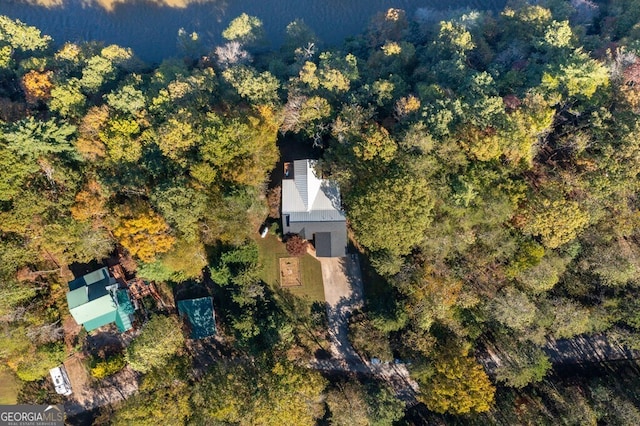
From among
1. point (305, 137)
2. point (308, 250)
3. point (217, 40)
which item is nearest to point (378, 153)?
point (305, 137)

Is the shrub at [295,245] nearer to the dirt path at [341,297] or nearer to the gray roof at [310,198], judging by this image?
the gray roof at [310,198]

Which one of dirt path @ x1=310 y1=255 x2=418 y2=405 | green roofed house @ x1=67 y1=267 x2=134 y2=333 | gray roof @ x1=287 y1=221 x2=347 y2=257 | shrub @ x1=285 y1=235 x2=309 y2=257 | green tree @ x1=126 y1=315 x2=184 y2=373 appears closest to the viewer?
green tree @ x1=126 y1=315 x2=184 y2=373

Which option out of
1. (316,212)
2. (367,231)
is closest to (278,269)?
(316,212)

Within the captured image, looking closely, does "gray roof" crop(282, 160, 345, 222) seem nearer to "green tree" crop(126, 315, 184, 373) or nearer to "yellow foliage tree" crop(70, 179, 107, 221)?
"green tree" crop(126, 315, 184, 373)

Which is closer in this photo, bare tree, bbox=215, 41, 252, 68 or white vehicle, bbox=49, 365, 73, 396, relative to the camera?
white vehicle, bbox=49, 365, 73, 396

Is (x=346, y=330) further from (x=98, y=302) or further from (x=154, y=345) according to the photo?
(x=98, y=302)

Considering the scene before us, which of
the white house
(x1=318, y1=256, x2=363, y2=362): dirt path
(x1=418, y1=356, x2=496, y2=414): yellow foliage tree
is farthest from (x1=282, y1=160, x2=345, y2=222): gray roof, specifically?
(x1=418, y1=356, x2=496, y2=414): yellow foliage tree
